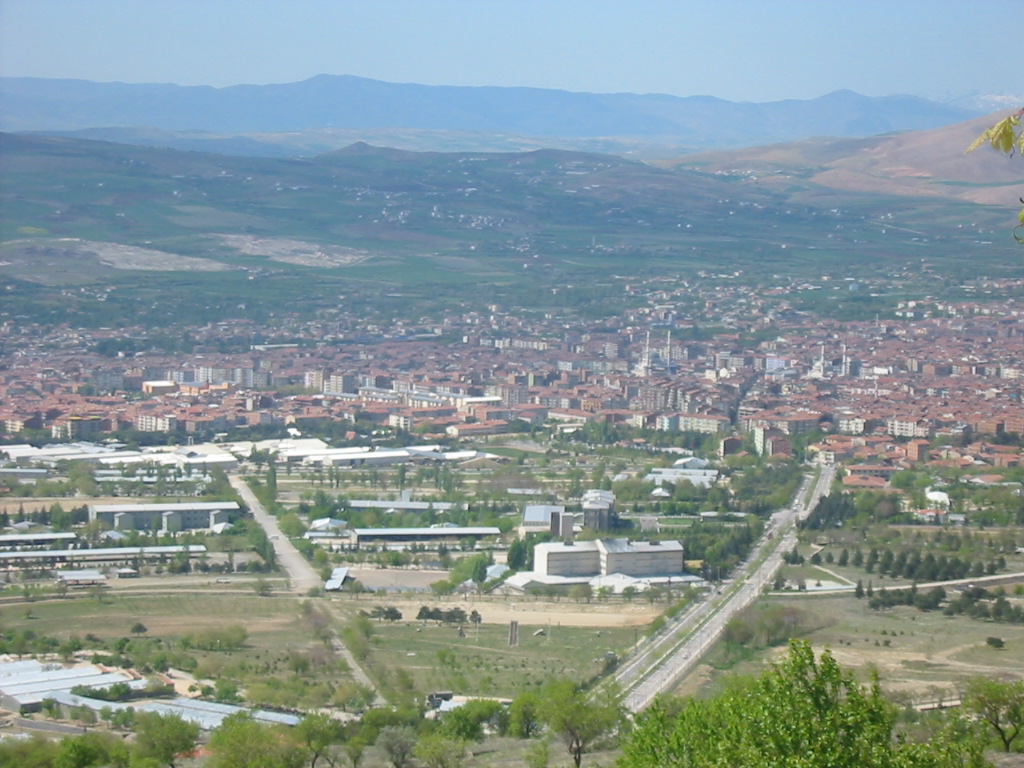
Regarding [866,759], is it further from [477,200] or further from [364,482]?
[477,200]

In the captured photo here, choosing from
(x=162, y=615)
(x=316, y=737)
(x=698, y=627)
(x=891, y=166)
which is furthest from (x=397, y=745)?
(x=891, y=166)

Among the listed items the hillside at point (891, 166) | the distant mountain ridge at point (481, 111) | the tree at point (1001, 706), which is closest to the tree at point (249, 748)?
the tree at point (1001, 706)

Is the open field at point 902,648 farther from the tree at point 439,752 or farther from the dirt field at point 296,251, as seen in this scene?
the dirt field at point 296,251

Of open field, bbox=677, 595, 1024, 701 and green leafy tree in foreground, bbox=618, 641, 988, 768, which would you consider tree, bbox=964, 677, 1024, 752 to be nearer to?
open field, bbox=677, 595, 1024, 701

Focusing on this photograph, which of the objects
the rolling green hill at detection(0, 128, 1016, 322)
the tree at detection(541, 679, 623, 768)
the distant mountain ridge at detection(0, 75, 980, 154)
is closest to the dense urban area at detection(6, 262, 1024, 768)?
the tree at detection(541, 679, 623, 768)

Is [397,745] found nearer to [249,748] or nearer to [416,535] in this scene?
[249,748]

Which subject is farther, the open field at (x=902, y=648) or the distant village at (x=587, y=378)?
the distant village at (x=587, y=378)
